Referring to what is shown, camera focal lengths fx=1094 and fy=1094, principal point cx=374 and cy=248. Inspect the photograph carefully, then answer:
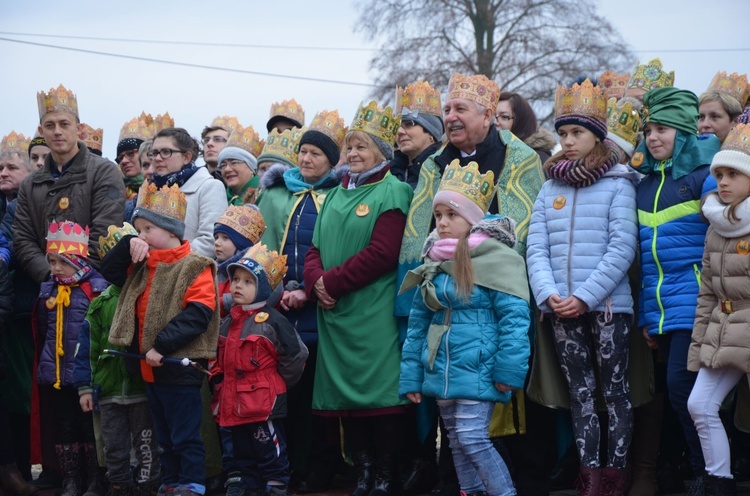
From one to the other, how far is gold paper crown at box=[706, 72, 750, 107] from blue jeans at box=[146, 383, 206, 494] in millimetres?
4060

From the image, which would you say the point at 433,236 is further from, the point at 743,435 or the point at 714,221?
the point at 743,435

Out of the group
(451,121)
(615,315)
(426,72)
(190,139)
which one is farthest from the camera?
(426,72)

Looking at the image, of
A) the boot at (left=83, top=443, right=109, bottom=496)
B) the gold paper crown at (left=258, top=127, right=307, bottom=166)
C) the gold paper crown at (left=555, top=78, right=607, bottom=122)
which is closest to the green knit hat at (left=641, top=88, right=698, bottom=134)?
the gold paper crown at (left=555, top=78, right=607, bottom=122)

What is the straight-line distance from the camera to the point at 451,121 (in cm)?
682

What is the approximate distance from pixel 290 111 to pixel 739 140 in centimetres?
431

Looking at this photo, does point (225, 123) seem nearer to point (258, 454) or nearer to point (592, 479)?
point (258, 454)

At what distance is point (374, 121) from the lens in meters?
7.16

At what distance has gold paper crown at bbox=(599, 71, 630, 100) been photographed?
26.5ft

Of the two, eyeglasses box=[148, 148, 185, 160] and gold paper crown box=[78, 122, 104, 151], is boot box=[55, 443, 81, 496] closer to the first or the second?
eyeglasses box=[148, 148, 185, 160]

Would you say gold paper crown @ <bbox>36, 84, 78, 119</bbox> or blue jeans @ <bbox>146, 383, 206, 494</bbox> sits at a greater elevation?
gold paper crown @ <bbox>36, 84, 78, 119</bbox>

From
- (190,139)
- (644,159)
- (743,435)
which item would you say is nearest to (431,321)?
(644,159)

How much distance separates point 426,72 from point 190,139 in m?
17.8

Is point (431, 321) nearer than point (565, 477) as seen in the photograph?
Yes

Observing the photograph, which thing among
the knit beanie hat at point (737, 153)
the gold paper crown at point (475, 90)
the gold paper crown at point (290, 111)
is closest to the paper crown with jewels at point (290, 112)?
the gold paper crown at point (290, 111)
